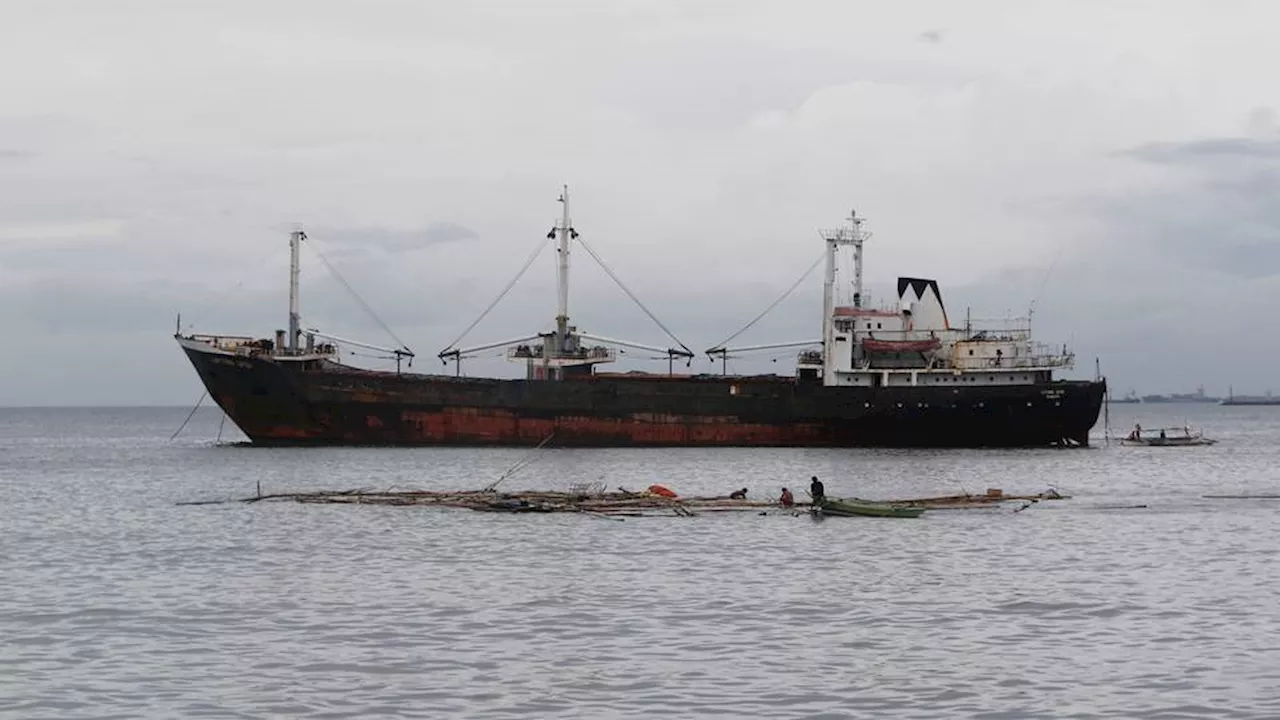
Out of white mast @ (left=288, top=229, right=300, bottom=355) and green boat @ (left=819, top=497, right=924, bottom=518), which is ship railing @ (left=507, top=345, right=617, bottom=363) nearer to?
white mast @ (left=288, top=229, right=300, bottom=355)

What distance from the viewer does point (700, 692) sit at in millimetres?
19750

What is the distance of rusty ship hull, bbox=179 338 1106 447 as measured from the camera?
76.8 meters

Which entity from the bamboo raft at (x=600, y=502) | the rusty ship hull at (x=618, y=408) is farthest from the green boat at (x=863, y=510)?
the rusty ship hull at (x=618, y=408)

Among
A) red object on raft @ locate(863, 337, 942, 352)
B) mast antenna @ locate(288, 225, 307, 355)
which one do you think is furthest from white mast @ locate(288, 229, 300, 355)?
red object on raft @ locate(863, 337, 942, 352)

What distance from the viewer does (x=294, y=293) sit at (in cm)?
8112

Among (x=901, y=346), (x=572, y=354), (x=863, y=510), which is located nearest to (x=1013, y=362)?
(x=901, y=346)

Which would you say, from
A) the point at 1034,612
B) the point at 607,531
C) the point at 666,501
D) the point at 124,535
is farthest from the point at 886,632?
the point at 124,535

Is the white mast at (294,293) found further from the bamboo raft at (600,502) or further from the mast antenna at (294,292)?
the bamboo raft at (600,502)

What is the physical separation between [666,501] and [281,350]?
41.5 m

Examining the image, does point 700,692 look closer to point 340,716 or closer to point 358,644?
point 340,716

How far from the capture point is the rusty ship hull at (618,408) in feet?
252

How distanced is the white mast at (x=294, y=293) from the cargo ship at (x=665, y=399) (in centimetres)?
11

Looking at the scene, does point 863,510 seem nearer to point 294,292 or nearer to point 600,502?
point 600,502

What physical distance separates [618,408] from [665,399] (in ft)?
8.32
